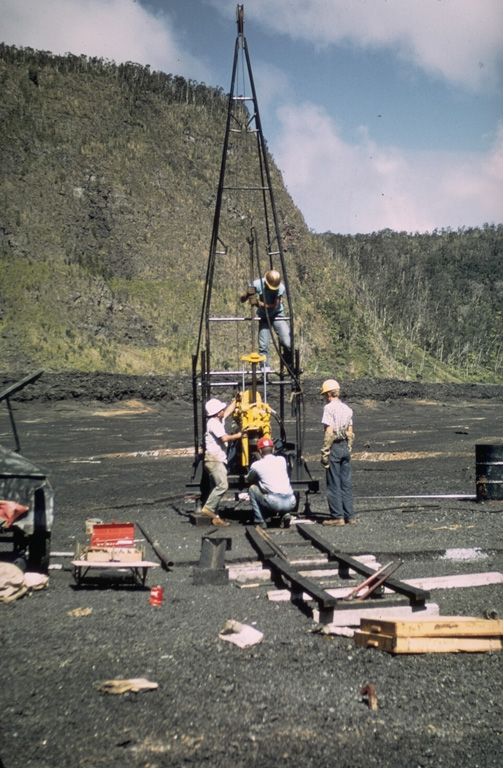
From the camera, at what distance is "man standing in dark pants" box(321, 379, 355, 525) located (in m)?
11.6

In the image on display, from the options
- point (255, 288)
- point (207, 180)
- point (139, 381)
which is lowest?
point (139, 381)

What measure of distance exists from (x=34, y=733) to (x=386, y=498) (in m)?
11.1

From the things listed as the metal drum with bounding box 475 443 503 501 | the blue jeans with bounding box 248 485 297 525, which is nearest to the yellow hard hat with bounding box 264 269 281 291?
the blue jeans with bounding box 248 485 297 525

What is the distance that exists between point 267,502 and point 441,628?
5.42 meters

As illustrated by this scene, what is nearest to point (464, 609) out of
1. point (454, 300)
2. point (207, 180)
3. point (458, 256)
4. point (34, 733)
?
point (34, 733)

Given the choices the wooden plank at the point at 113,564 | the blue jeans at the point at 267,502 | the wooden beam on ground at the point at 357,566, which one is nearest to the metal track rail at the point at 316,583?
the wooden beam on ground at the point at 357,566

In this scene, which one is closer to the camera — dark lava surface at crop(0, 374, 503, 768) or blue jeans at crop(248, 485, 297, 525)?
dark lava surface at crop(0, 374, 503, 768)

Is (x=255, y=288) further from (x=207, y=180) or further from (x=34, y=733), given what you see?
(x=207, y=180)

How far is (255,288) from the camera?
38.6 ft

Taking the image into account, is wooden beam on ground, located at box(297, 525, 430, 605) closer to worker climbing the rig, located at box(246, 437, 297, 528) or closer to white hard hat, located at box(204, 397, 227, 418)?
worker climbing the rig, located at box(246, 437, 297, 528)

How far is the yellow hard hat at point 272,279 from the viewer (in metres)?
11.4

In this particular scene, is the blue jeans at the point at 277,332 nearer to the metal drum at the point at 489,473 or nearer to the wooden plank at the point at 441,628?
the metal drum at the point at 489,473

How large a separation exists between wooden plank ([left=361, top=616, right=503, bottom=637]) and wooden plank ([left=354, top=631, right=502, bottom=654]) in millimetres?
29

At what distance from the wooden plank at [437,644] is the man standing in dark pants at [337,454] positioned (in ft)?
18.7
